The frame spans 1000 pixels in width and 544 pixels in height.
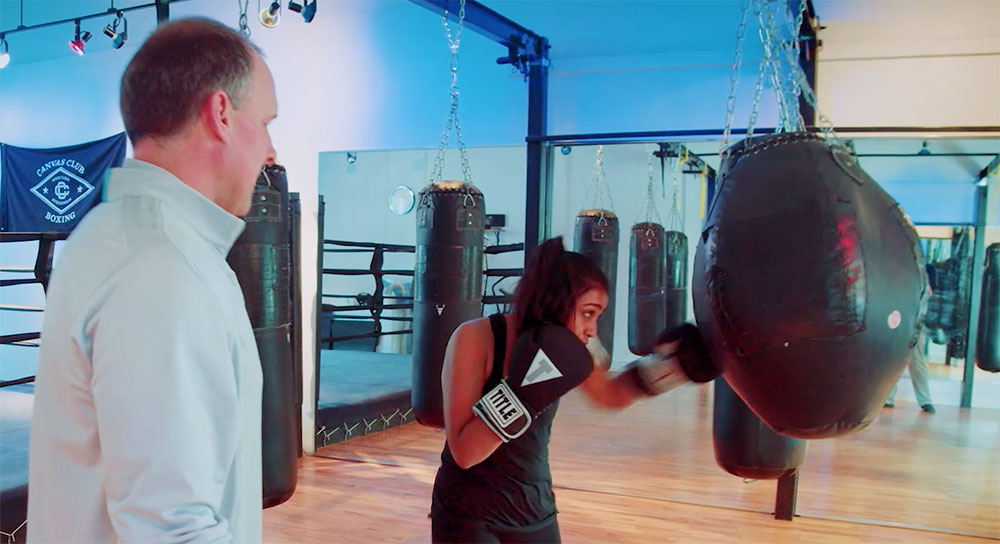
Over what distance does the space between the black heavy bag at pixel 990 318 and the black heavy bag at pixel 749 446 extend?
2.88m

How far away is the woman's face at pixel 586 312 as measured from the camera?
1.66m

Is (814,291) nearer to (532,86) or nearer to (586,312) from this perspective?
(586,312)

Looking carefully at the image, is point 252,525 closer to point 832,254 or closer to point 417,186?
point 832,254

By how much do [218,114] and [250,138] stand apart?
43 millimetres

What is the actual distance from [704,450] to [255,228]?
3559mm

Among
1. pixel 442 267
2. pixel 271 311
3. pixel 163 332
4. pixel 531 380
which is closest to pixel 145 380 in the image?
pixel 163 332

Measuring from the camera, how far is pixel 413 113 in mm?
5453

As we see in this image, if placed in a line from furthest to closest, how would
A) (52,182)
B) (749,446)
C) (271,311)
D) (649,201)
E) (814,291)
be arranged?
(52,182)
(649,201)
(749,446)
(271,311)
(814,291)

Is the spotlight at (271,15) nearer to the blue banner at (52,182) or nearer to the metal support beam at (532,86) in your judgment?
the metal support beam at (532,86)

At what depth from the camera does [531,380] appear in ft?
4.95

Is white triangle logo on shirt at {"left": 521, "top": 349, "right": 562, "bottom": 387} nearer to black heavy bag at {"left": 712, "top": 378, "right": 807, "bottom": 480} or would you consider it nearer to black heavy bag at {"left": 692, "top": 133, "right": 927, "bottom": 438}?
black heavy bag at {"left": 692, "top": 133, "right": 927, "bottom": 438}

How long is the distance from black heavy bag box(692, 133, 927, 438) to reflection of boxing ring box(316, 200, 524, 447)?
101 inches

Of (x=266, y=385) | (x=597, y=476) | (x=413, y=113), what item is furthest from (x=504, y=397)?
(x=413, y=113)

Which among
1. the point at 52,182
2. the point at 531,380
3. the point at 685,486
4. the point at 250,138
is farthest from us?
the point at 52,182
